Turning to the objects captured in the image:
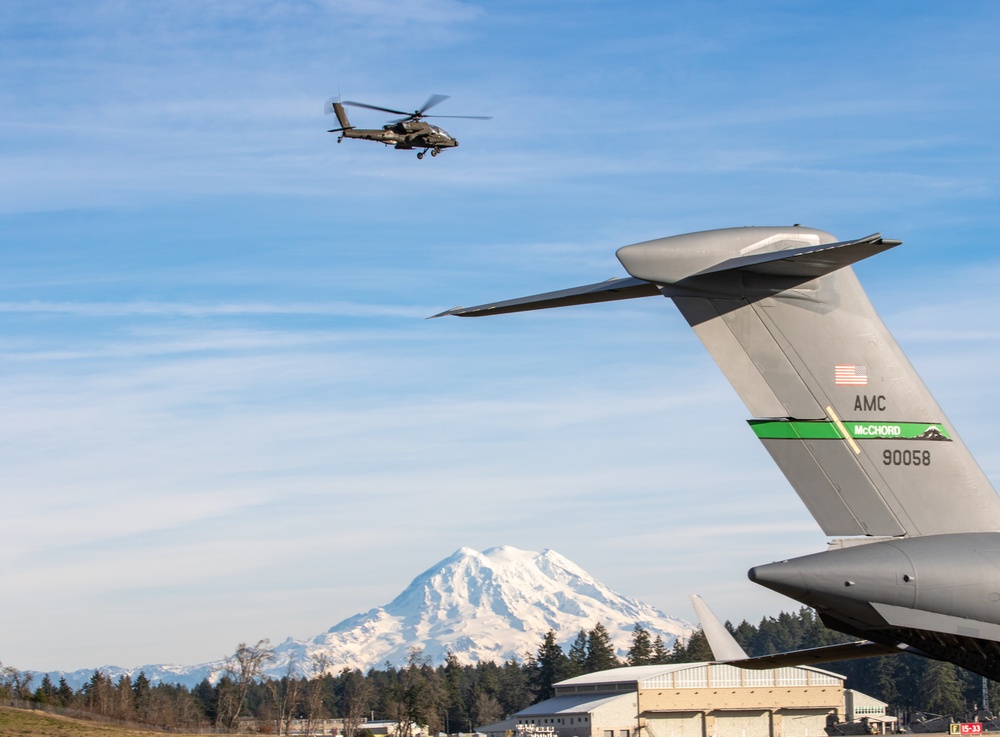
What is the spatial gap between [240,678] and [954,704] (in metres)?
63.6

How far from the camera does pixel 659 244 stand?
1085 cm

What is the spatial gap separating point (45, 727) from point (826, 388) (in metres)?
51.7

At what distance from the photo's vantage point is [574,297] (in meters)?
11.0

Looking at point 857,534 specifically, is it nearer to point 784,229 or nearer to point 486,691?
point 784,229

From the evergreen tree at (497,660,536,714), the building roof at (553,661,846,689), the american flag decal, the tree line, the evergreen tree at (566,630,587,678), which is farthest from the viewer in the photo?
the evergreen tree at (497,660,536,714)

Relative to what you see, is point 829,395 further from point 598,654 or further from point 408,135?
point 598,654

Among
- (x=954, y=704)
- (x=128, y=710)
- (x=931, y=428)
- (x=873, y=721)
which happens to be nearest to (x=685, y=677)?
(x=873, y=721)

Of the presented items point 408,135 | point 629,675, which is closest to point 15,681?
point 629,675

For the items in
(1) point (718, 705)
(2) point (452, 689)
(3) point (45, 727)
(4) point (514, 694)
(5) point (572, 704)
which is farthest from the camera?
(4) point (514, 694)

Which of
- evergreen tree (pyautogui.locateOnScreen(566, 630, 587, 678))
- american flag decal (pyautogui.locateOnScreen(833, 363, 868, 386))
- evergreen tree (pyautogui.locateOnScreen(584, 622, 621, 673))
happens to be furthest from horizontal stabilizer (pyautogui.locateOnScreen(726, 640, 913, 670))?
evergreen tree (pyautogui.locateOnScreen(566, 630, 587, 678))

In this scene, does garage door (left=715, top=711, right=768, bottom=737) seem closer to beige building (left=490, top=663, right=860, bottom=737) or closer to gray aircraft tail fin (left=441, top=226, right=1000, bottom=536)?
beige building (left=490, top=663, right=860, bottom=737)

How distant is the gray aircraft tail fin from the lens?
11211mm

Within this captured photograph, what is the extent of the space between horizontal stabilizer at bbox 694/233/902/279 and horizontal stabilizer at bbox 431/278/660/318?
571 millimetres

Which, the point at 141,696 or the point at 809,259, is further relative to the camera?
the point at 141,696
